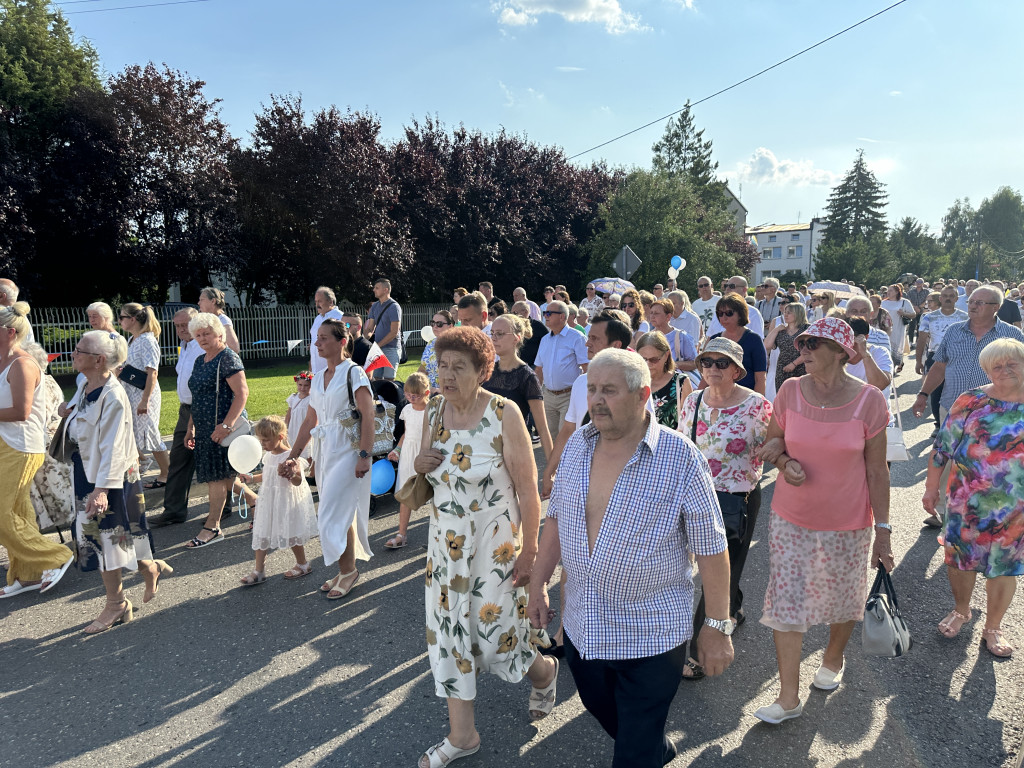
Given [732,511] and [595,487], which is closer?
[595,487]

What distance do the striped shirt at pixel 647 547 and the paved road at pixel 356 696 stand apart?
40.5 inches

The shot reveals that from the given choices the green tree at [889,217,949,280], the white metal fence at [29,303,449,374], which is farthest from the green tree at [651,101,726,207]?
the white metal fence at [29,303,449,374]

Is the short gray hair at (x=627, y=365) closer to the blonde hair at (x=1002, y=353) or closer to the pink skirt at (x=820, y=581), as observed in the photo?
the pink skirt at (x=820, y=581)

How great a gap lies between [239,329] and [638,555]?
1952cm

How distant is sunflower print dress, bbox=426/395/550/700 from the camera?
9.99 ft

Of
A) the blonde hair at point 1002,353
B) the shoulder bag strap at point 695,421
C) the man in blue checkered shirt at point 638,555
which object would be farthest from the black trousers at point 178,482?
the blonde hair at point 1002,353

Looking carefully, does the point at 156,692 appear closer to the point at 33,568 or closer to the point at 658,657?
the point at 33,568

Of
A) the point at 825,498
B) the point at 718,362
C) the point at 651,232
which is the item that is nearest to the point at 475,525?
the point at 718,362

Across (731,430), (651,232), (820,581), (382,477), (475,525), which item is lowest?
(382,477)

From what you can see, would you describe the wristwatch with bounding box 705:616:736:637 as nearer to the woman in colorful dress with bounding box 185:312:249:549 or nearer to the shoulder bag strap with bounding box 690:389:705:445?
the shoulder bag strap with bounding box 690:389:705:445

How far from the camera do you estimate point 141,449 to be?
670 centimetres

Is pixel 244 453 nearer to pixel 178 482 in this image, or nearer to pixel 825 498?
pixel 178 482

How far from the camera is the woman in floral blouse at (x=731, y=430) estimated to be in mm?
3553

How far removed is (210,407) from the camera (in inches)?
234
